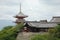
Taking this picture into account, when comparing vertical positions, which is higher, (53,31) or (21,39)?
(53,31)

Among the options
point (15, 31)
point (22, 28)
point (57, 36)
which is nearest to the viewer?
point (57, 36)

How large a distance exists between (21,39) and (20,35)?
70 cm

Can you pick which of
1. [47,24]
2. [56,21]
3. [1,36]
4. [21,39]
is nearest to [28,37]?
[21,39]

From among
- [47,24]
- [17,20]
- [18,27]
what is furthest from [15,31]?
[17,20]

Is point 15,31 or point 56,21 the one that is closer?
point 15,31

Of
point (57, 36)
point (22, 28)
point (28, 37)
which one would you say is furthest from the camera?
point (22, 28)

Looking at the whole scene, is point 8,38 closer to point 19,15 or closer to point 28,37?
point 28,37

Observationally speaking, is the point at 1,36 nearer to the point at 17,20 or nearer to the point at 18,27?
the point at 18,27

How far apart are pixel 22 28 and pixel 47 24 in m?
2.92

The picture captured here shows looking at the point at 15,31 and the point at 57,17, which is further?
the point at 57,17

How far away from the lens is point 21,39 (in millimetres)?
24531

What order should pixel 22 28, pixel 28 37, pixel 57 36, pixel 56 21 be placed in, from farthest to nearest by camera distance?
pixel 56 21, pixel 22 28, pixel 28 37, pixel 57 36

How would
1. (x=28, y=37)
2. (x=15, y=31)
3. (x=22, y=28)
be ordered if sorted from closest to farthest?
1. (x=28, y=37)
2. (x=15, y=31)
3. (x=22, y=28)

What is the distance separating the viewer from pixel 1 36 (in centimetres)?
2467
